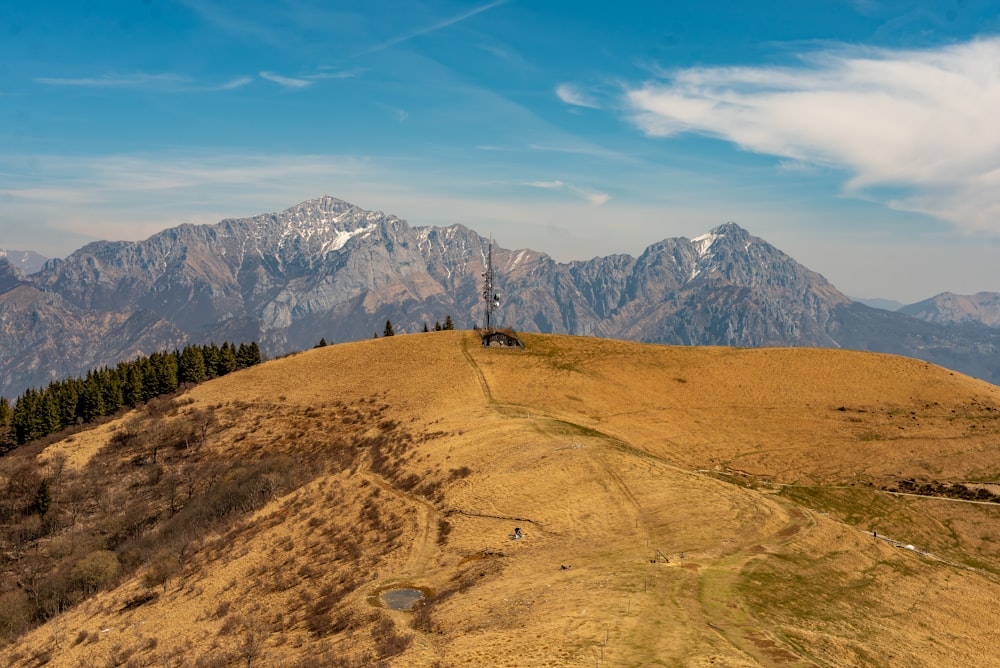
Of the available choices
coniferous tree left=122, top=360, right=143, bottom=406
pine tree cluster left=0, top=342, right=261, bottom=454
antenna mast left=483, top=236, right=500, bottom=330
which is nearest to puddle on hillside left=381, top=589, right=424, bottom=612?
antenna mast left=483, top=236, right=500, bottom=330

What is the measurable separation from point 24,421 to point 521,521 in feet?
364

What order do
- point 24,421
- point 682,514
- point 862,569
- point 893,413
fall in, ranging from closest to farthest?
1. point 862,569
2. point 682,514
3. point 893,413
4. point 24,421

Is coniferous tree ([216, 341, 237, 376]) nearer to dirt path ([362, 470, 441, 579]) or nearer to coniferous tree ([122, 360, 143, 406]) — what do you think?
coniferous tree ([122, 360, 143, 406])

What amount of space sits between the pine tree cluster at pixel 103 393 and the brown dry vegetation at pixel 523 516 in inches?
555

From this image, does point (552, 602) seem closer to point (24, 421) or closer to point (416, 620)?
point (416, 620)

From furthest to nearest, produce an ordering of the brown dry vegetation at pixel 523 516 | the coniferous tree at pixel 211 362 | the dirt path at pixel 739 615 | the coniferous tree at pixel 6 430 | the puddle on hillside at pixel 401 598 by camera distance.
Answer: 1. the coniferous tree at pixel 211 362
2. the coniferous tree at pixel 6 430
3. the puddle on hillside at pixel 401 598
4. the brown dry vegetation at pixel 523 516
5. the dirt path at pixel 739 615

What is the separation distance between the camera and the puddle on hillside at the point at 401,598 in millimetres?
36625

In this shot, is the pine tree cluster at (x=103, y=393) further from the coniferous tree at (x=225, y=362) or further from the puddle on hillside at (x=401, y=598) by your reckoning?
the puddle on hillside at (x=401, y=598)

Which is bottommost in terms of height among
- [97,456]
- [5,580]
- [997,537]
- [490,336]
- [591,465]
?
[5,580]

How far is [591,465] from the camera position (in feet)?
186

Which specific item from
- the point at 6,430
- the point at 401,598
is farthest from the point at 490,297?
the point at 6,430

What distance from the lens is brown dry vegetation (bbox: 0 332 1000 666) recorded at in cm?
3134

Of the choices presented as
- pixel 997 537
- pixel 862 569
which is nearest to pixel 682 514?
pixel 862 569

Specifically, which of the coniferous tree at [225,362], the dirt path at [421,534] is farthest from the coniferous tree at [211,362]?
the dirt path at [421,534]
